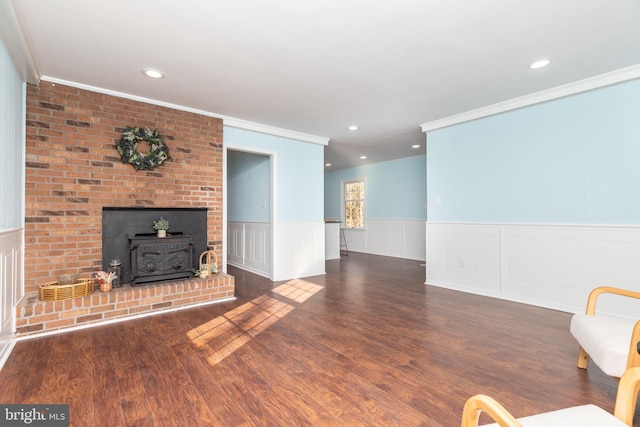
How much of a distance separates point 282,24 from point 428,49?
1226 mm

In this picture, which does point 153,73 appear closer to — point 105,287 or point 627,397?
point 105,287

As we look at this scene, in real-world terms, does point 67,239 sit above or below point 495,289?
above

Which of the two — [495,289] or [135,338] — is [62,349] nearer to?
[135,338]

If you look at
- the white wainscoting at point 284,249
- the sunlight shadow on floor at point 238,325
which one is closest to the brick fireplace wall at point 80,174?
the sunlight shadow on floor at point 238,325

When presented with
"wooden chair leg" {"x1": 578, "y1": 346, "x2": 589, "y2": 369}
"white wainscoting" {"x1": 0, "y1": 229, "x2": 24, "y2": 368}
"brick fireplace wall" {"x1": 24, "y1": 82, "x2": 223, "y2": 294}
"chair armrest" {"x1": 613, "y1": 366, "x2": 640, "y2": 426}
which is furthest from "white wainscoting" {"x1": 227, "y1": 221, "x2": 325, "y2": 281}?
"chair armrest" {"x1": 613, "y1": 366, "x2": 640, "y2": 426}

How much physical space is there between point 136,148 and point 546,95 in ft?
15.3

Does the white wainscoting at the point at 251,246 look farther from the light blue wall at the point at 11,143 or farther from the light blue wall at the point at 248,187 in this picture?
the light blue wall at the point at 11,143

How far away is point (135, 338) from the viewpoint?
2695mm

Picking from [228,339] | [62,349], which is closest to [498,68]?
[228,339]

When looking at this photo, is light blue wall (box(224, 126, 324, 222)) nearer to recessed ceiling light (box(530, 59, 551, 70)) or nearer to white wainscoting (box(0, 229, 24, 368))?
white wainscoting (box(0, 229, 24, 368))

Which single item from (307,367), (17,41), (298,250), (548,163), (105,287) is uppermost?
(17,41)

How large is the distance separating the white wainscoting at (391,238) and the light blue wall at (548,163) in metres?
2.73

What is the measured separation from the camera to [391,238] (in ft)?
26.2

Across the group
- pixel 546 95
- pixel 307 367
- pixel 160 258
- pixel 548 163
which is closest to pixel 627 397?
pixel 307 367
